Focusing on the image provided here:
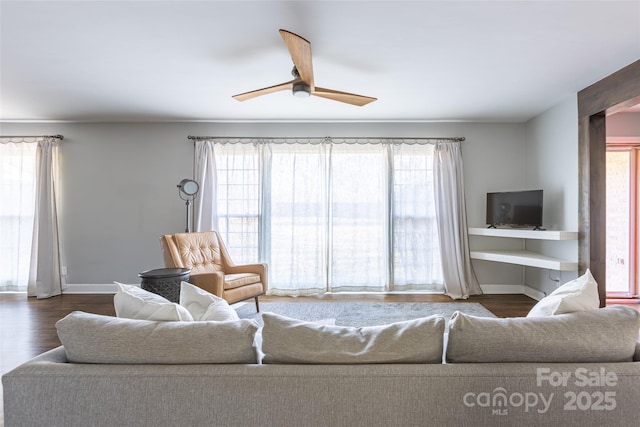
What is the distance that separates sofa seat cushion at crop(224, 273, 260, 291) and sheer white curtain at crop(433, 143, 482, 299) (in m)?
2.48

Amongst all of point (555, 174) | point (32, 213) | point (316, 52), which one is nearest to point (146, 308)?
point (316, 52)

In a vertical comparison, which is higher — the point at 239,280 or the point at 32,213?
the point at 32,213

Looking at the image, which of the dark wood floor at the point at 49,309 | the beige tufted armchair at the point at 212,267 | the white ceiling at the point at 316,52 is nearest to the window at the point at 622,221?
the dark wood floor at the point at 49,309

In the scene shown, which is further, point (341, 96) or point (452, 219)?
point (452, 219)

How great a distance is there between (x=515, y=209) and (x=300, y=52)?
327cm

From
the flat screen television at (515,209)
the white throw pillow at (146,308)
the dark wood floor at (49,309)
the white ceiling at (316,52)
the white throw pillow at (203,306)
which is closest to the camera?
the white throw pillow at (146,308)

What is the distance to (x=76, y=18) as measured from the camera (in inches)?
83.1

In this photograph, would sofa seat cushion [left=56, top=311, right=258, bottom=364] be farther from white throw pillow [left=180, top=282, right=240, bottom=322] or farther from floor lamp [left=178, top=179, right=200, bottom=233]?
floor lamp [left=178, top=179, right=200, bottom=233]

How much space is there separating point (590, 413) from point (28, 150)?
6.06 meters

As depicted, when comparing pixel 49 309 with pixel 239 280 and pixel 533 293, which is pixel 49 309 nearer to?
pixel 239 280

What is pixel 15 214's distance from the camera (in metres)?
4.42

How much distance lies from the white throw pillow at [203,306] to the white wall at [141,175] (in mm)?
3313

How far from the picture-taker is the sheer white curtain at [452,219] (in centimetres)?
435

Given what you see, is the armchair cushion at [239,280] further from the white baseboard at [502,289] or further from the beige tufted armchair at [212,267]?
the white baseboard at [502,289]
